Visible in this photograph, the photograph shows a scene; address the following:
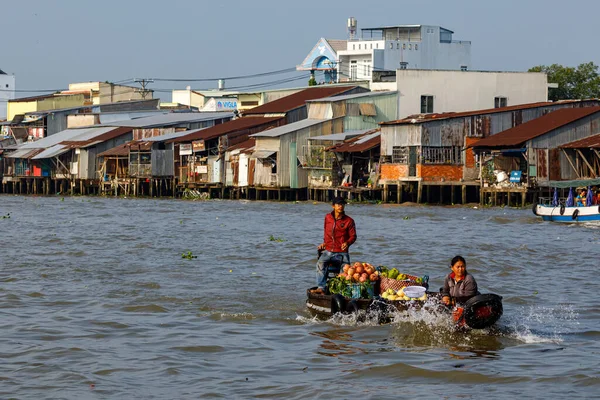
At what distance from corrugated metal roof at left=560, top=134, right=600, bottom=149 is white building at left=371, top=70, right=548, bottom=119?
1243cm

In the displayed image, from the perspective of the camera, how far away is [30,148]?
226ft

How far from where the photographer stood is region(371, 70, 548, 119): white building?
5531cm

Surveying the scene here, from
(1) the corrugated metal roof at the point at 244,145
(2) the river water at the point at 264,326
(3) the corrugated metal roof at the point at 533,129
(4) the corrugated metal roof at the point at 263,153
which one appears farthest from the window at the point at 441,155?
(2) the river water at the point at 264,326

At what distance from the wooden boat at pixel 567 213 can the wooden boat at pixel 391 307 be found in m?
21.0

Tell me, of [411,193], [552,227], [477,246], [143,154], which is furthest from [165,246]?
[143,154]

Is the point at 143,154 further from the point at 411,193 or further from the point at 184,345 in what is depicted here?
the point at 184,345

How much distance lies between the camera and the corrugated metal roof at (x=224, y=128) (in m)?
56.9

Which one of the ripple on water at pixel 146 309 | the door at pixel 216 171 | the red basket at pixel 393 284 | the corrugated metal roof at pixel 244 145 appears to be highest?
the corrugated metal roof at pixel 244 145

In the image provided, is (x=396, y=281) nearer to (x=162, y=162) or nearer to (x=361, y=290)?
(x=361, y=290)

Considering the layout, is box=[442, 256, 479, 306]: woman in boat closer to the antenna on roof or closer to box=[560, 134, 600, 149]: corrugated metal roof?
box=[560, 134, 600, 149]: corrugated metal roof

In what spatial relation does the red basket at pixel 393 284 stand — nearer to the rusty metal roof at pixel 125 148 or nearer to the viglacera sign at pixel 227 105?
the rusty metal roof at pixel 125 148

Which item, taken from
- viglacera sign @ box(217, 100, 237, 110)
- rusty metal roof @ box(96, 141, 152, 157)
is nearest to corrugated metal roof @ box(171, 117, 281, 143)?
rusty metal roof @ box(96, 141, 152, 157)

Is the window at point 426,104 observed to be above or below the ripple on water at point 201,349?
above

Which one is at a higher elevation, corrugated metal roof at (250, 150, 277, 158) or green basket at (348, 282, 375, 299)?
corrugated metal roof at (250, 150, 277, 158)
